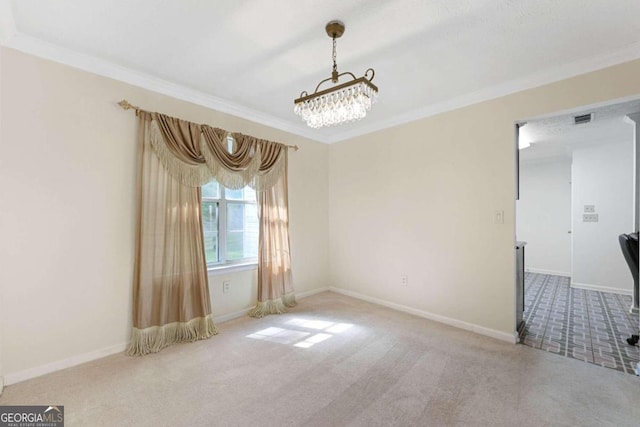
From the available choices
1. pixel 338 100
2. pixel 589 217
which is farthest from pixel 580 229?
pixel 338 100

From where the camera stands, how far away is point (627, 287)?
4281mm

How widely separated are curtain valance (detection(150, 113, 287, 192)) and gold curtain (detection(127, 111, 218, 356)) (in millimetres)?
54

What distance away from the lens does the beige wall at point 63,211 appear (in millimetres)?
2020

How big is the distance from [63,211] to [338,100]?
7.81 ft

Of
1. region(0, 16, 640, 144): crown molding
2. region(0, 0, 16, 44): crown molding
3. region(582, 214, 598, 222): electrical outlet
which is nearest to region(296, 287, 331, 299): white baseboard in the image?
region(0, 16, 640, 144): crown molding

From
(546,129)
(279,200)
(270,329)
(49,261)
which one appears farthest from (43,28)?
(546,129)

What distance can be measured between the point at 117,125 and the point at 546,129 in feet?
17.0

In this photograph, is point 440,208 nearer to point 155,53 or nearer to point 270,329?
point 270,329

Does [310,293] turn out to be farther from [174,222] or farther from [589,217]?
[589,217]

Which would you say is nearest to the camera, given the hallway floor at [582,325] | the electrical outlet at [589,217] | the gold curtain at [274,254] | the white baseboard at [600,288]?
the hallway floor at [582,325]

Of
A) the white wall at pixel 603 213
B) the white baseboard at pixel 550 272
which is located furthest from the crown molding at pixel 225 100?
the white baseboard at pixel 550 272

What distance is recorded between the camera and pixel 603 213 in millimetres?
4516

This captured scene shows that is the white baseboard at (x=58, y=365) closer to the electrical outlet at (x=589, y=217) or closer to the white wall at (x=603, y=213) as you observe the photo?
the white wall at (x=603, y=213)

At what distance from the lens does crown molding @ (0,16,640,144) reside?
2061 mm
